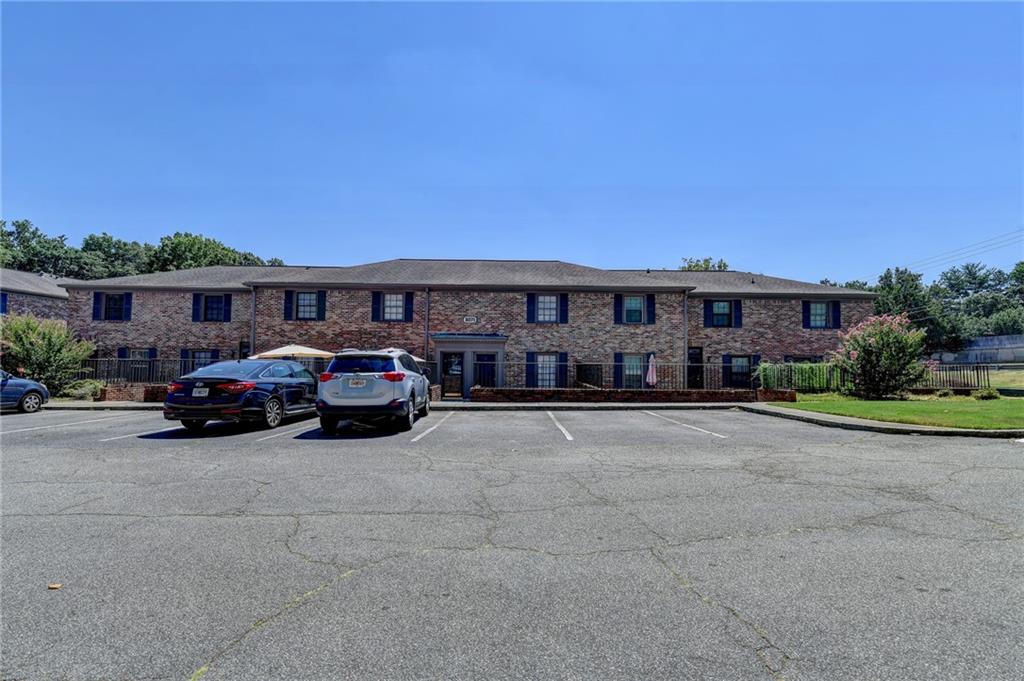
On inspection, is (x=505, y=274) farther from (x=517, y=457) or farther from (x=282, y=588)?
(x=282, y=588)

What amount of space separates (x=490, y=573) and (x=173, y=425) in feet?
41.6

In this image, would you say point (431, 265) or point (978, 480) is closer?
point (978, 480)

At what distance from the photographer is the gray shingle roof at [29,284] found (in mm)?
32997

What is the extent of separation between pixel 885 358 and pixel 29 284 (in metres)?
49.3

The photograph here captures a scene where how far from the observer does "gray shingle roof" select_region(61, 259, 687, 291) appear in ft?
86.1

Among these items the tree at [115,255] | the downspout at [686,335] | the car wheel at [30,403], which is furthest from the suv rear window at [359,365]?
A: the tree at [115,255]

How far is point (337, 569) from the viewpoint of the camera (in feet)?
12.9

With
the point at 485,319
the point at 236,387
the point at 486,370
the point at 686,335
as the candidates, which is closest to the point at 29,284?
the point at 485,319

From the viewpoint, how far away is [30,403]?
17750 mm

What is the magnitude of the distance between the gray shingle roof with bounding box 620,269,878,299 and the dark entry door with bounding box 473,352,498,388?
10706 mm

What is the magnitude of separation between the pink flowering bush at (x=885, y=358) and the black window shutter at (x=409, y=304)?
19760 millimetres

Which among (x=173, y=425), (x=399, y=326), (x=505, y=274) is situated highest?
(x=505, y=274)

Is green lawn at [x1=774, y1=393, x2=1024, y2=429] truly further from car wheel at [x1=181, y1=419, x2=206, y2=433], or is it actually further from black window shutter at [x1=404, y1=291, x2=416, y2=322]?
black window shutter at [x1=404, y1=291, x2=416, y2=322]

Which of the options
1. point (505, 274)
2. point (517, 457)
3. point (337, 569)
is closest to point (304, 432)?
point (517, 457)
